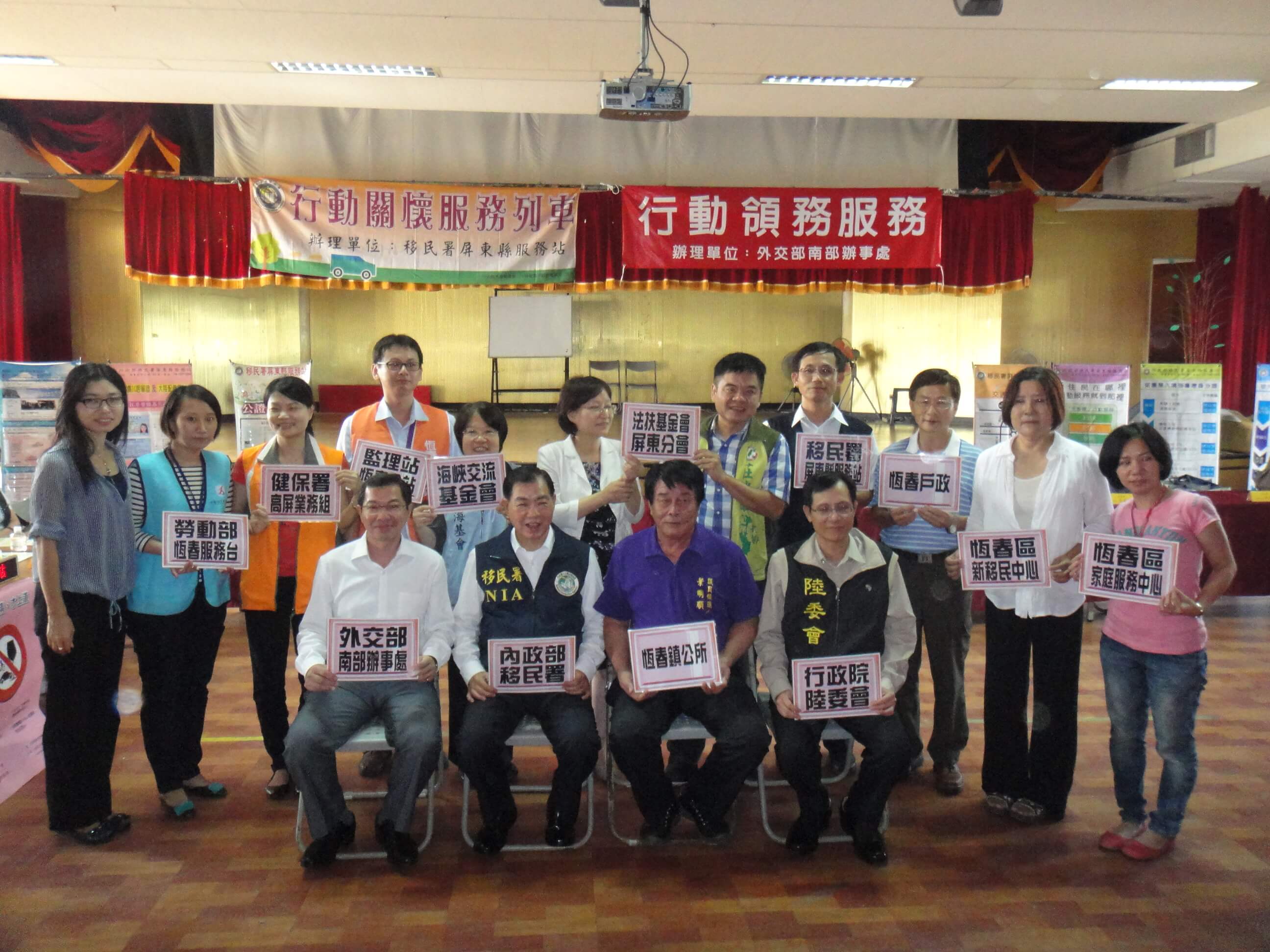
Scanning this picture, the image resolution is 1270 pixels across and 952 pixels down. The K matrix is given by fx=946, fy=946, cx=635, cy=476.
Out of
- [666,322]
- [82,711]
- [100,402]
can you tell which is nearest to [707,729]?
[82,711]

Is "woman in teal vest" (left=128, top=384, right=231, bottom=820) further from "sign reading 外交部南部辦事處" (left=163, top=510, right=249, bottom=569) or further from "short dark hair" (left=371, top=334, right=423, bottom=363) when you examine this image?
Answer: "short dark hair" (left=371, top=334, right=423, bottom=363)

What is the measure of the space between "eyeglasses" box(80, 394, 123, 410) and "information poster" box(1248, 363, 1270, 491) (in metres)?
7.54

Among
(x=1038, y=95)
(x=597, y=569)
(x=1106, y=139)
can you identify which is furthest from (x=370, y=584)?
(x=1106, y=139)

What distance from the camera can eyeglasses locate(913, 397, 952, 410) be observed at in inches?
122

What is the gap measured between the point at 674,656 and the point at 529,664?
43 cm

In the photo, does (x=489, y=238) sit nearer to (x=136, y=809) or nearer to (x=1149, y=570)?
(x=136, y=809)

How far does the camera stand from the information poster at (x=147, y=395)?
565 centimetres

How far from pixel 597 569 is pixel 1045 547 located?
1.33m

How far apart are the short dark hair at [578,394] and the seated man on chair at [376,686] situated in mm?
619

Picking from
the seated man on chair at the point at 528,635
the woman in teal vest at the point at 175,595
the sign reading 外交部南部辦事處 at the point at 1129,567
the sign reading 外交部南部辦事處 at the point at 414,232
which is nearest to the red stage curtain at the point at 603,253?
the sign reading 外交部南部辦事處 at the point at 414,232

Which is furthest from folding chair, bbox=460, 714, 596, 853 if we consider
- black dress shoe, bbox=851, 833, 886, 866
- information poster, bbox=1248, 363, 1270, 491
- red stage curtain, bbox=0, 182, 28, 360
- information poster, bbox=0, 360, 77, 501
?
red stage curtain, bbox=0, 182, 28, 360

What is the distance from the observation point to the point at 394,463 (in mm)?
3123

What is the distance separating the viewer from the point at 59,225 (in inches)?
401

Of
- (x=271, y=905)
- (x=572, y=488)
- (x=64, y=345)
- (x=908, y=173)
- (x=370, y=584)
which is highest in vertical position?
(x=908, y=173)
